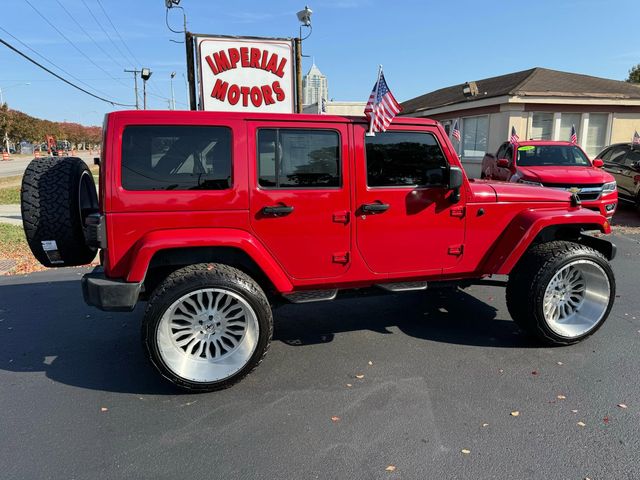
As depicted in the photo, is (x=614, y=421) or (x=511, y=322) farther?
(x=511, y=322)

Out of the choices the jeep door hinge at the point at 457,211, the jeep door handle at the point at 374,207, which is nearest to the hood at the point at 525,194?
the jeep door hinge at the point at 457,211

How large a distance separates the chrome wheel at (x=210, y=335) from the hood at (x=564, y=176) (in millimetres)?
7230

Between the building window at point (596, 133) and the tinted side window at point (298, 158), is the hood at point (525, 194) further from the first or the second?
the building window at point (596, 133)

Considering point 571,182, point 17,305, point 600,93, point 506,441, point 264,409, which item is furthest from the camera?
point 600,93

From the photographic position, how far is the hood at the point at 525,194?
4.03m

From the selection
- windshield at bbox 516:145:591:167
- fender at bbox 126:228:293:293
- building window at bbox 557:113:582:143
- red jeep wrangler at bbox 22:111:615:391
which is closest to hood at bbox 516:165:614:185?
windshield at bbox 516:145:591:167

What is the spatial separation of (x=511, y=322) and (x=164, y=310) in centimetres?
336

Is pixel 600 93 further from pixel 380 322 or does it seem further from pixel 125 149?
pixel 125 149

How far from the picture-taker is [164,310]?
125 inches

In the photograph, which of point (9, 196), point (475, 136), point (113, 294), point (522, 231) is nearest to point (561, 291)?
point (522, 231)

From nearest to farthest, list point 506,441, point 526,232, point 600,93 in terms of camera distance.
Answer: point 506,441 < point 526,232 < point 600,93

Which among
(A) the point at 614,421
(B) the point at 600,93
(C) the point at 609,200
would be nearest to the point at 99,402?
(A) the point at 614,421

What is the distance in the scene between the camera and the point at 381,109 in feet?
11.7

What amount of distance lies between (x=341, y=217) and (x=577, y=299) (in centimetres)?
236
